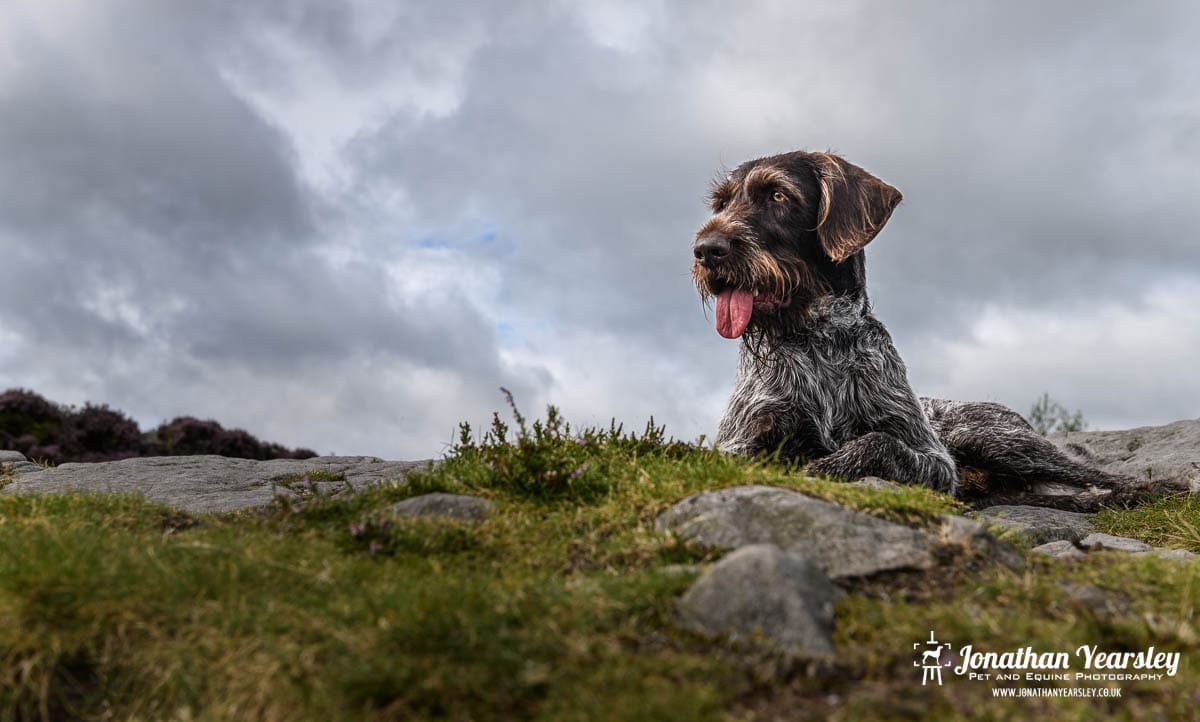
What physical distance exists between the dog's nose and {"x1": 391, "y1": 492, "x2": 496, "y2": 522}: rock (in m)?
2.96

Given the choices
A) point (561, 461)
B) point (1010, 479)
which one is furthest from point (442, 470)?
point (1010, 479)

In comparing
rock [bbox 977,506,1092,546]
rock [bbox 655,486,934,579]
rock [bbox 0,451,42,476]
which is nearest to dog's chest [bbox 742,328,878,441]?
rock [bbox 977,506,1092,546]

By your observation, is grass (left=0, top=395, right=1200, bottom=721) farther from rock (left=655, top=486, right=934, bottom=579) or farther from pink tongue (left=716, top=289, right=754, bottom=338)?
pink tongue (left=716, top=289, right=754, bottom=338)

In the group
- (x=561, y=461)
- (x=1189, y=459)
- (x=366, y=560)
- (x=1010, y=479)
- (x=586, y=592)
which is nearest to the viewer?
(x=586, y=592)

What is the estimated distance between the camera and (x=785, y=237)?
815cm

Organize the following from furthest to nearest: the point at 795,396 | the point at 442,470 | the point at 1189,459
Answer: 1. the point at 1189,459
2. the point at 795,396
3. the point at 442,470

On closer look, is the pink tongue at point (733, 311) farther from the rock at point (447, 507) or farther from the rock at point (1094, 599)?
the rock at point (1094, 599)

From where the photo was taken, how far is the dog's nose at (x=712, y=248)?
7.80m

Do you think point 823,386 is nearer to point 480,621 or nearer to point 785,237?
point 785,237

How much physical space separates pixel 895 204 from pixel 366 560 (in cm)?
572

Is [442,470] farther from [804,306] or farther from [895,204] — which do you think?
[895,204]

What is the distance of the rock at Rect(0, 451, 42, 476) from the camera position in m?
10.9

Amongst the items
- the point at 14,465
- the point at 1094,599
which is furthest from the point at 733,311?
the point at 14,465

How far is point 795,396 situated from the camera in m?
8.19
